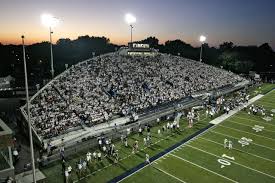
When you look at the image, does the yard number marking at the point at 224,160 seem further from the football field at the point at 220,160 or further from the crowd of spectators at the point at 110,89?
the crowd of spectators at the point at 110,89

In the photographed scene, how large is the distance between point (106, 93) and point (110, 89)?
3.43ft

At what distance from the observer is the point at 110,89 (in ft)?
102

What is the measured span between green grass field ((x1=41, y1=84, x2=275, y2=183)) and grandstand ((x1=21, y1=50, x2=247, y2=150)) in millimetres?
3841

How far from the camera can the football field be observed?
53.1 feet

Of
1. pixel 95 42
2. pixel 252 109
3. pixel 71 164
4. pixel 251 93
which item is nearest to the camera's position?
pixel 71 164

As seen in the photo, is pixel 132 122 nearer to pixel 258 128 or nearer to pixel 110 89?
pixel 110 89

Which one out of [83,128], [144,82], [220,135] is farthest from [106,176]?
[144,82]

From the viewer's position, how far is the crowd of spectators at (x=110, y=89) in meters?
23.9

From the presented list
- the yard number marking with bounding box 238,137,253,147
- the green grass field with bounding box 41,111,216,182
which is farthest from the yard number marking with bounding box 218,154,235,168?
the green grass field with bounding box 41,111,216,182

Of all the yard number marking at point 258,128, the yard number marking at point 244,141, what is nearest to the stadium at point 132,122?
the yard number marking at point 244,141

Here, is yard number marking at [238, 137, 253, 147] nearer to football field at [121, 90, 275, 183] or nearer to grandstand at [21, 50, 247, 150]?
football field at [121, 90, 275, 183]

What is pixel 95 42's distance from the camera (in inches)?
3649

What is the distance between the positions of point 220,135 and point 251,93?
24532mm

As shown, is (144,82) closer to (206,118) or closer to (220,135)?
(206,118)
